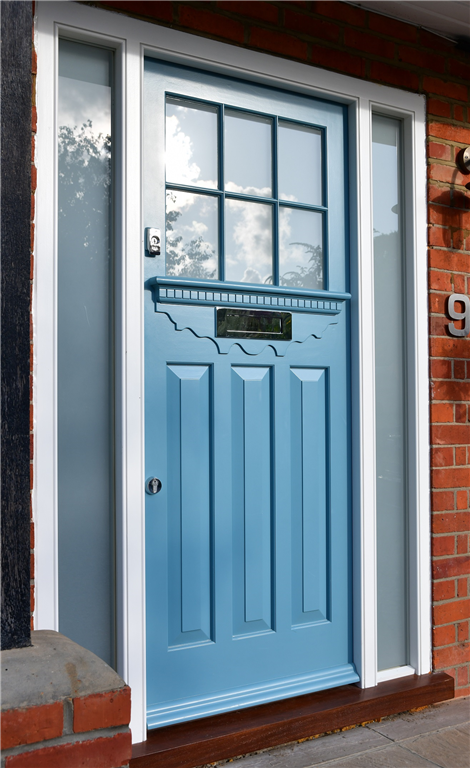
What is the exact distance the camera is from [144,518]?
2.03 meters

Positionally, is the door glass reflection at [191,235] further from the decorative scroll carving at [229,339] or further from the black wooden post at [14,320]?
the black wooden post at [14,320]

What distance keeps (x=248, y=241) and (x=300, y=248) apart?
247 mm

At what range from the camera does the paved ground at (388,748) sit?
80.7 inches

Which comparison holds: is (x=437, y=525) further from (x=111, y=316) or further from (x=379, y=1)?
(x=379, y=1)

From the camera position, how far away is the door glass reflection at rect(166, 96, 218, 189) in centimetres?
218

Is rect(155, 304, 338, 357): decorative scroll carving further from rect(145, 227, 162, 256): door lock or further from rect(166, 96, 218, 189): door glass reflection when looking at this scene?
rect(166, 96, 218, 189): door glass reflection

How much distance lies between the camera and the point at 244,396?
7.47 feet

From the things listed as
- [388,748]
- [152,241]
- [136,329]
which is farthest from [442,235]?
[388,748]

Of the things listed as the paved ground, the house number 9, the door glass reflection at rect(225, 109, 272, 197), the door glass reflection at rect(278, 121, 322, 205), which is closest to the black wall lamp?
the house number 9

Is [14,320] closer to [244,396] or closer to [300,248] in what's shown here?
[244,396]

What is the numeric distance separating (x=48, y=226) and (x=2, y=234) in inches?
33.5

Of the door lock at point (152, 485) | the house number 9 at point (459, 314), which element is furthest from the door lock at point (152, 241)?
the house number 9 at point (459, 314)

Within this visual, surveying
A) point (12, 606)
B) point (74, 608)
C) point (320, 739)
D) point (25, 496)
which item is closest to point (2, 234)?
point (25, 496)

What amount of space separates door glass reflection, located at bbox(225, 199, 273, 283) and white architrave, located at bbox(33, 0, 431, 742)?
0.39 meters
